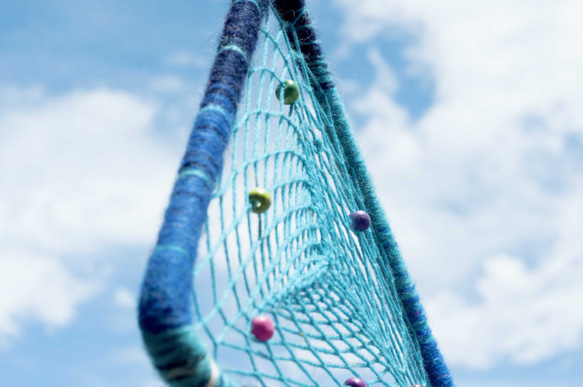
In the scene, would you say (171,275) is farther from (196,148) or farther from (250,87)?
(250,87)

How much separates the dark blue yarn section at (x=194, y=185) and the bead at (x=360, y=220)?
20.1 inches

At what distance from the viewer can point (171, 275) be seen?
66 cm

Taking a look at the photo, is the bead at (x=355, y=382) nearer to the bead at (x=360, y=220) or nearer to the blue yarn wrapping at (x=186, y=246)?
the bead at (x=360, y=220)

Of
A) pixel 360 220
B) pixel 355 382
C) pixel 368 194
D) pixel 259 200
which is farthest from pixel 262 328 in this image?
pixel 368 194

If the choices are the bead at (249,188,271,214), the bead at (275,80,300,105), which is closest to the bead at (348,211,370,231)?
the bead at (275,80,300,105)

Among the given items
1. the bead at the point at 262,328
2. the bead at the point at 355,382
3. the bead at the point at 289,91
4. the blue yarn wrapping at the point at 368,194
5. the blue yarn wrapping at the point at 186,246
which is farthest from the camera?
the blue yarn wrapping at the point at 368,194

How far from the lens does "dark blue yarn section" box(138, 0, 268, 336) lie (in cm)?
64

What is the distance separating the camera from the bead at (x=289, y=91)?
1.35 m

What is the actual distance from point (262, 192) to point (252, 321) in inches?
8.5

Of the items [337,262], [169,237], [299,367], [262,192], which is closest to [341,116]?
[337,262]

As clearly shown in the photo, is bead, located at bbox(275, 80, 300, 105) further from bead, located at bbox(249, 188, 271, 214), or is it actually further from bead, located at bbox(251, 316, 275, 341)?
bead, located at bbox(251, 316, 275, 341)

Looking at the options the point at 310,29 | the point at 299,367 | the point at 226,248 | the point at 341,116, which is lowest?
the point at 299,367

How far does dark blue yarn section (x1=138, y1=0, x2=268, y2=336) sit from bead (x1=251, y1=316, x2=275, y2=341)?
0.73 ft

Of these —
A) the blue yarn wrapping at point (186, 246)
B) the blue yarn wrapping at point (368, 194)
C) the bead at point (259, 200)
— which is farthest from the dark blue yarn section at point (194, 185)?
the blue yarn wrapping at point (368, 194)
